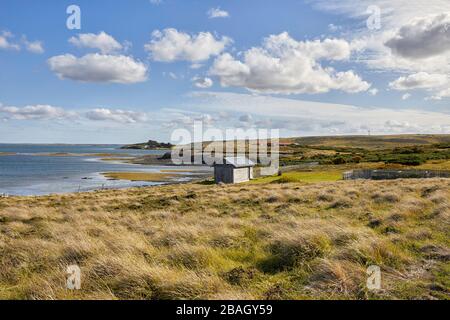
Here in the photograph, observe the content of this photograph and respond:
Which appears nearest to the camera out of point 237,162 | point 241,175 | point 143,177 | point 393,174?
point 393,174

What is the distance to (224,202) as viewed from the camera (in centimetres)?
1886

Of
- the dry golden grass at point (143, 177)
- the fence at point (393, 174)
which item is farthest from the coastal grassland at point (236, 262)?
the dry golden grass at point (143, 177)

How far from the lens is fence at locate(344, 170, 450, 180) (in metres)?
45.2

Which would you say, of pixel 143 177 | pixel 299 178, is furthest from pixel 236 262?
pixel 143 177

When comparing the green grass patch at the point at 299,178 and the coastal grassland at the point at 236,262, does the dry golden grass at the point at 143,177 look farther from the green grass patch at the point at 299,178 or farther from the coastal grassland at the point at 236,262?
the coastal grassland at the point at 236,262

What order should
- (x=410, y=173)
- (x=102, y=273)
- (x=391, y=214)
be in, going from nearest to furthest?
1. (x=102, y=273)
2. (x=391, y=214)
3. (x=410, y=173)

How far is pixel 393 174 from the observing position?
47.0 metres

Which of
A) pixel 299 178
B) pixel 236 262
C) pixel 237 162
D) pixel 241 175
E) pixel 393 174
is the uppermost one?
pixel 237 162

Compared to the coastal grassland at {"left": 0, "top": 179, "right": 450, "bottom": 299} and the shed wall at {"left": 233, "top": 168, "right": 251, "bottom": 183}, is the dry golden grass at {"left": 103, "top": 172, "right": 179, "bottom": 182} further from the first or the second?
the coastal grassland at {"left": 0, "top": 179, "right": 450, "bottom": 299}

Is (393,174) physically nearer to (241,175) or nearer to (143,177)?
(241,175)

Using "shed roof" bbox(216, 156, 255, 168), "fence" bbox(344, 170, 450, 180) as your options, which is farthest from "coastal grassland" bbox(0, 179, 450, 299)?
"shed roof" bbox(216, 156, 255, 168)
